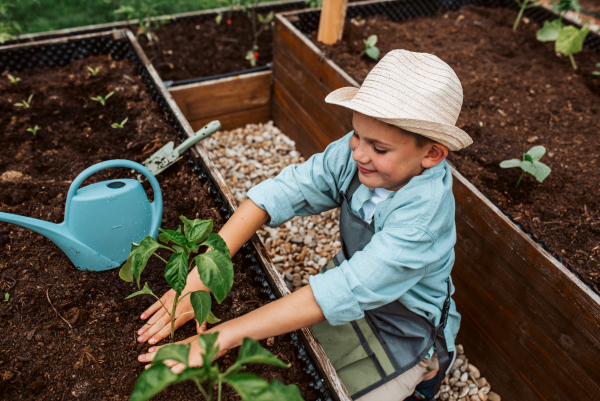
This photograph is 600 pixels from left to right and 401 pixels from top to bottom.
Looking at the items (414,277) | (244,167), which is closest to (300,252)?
(244,167)

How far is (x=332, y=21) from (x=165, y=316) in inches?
81.1

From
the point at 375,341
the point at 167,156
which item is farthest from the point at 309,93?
the point at 375,341

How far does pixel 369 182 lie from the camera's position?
4.15 ft

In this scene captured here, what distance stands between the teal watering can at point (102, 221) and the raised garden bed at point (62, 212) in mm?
94

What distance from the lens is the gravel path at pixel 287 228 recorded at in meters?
1.94

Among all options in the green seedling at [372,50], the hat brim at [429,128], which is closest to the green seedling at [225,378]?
the hat brim at [429,128]

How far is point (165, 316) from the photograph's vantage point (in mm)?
1308

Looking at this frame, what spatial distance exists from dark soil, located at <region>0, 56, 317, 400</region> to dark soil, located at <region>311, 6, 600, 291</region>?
1.18m

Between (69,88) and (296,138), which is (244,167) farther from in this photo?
(69,88)

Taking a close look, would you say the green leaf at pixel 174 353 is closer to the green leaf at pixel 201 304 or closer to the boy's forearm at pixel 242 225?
the green leaf at pixel 201 304

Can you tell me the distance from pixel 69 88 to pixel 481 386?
2.75m

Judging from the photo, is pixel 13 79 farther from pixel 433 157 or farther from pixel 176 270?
pixel 433 157

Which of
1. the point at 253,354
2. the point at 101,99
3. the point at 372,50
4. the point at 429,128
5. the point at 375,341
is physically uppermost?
the point at 429,128

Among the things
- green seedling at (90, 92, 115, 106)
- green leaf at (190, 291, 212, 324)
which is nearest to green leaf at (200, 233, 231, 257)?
green leaf at (190, 291, 212, 324)
